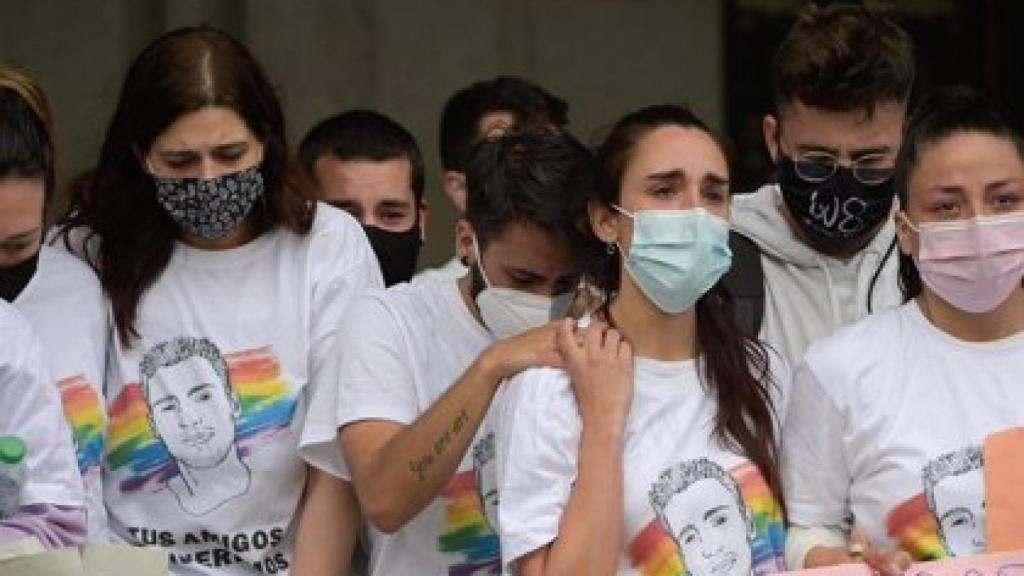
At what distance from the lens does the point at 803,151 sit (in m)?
5.56

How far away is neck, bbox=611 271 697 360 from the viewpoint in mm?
4969

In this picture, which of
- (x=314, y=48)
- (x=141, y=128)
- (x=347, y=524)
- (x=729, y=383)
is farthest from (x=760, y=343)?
(x=314, y=48)

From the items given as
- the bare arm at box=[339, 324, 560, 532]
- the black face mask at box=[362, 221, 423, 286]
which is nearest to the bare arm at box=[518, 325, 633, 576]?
the bare arm at box=[339, 324, 560, 532]

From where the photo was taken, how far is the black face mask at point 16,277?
5071 mm

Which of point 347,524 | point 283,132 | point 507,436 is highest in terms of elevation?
point 283,132

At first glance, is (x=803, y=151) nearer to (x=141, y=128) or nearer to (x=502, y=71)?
(x=141, y=128)

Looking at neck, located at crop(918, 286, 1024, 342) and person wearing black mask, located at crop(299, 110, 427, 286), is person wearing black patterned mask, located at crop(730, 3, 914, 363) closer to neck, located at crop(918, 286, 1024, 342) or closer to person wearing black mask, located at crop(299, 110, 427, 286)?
neck, located at crop(918, 286, 1024, 342)

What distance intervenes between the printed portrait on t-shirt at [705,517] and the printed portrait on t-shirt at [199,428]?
0.96 m

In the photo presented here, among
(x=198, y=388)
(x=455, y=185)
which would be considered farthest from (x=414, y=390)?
(x=455, y=185)

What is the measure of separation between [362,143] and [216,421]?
1436mm

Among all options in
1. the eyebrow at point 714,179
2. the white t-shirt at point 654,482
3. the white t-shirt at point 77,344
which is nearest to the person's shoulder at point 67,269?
the white t-shirt at point 77,344

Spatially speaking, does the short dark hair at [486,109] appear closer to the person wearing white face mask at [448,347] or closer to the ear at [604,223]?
the person wearing white face mask at [448,347]

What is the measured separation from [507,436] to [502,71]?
4.10 m

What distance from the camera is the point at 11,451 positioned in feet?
14.5
